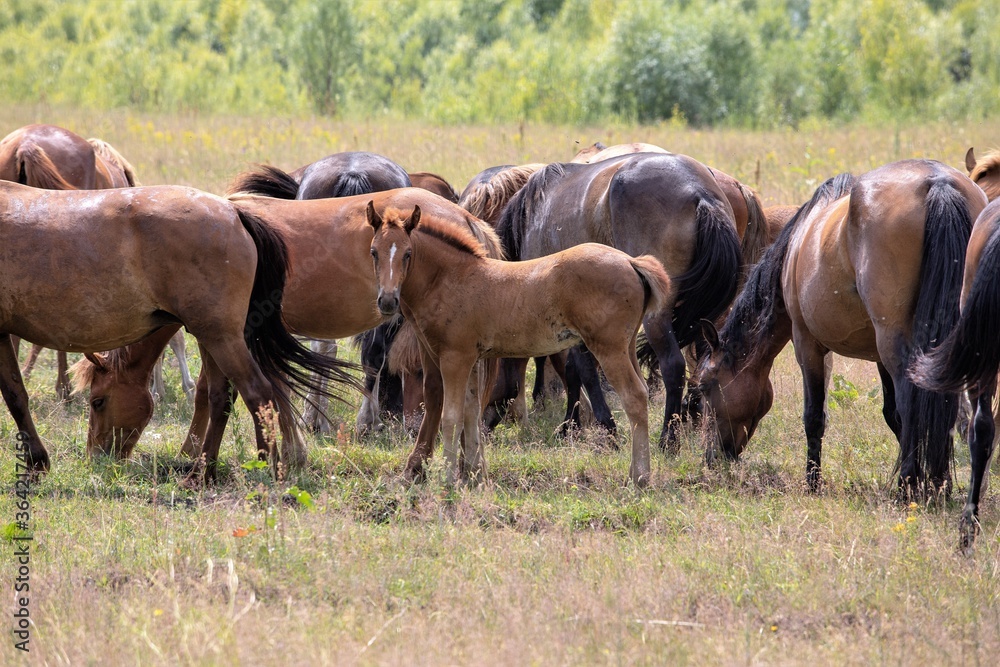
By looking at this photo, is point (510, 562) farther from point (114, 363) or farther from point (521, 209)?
point (521, 209)

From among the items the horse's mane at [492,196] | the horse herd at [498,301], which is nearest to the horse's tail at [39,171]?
the horse herd at [498,301]

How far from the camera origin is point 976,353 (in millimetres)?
4707

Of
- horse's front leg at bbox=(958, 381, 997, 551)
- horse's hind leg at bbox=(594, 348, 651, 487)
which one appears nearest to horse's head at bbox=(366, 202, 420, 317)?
horse's hind leg at bbox=(594, 348, 651, 487)

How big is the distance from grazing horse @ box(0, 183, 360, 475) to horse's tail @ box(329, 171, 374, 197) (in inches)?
95.9

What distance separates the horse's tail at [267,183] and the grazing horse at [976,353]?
223 inches

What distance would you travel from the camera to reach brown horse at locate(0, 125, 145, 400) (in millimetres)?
8117

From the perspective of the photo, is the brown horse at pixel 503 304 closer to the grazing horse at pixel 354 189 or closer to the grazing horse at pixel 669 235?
the grazing horse at pixel 669 235

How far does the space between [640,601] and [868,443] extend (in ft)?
11.8

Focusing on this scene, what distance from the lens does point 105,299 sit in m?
5.77

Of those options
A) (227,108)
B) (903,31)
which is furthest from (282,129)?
(903,31)

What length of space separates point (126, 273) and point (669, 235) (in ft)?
12.2

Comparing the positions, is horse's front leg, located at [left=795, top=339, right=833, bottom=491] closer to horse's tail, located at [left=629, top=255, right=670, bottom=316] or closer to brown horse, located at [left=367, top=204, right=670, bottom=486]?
brown horse, located at [left=367, top=204, right=670, bottom=486]

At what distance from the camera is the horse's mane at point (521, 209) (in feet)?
27.8

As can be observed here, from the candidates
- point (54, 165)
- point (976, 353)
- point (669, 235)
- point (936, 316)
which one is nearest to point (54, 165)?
point (54, 165)
